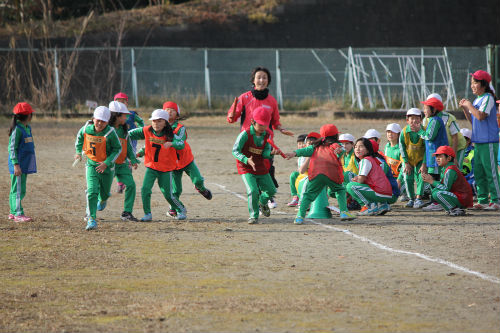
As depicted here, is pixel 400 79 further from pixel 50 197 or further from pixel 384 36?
pixel 50 197

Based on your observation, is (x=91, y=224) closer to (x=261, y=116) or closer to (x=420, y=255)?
(x=261, y=116)

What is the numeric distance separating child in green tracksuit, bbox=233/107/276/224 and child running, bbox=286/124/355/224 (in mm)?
486

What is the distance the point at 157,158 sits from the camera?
11.8m

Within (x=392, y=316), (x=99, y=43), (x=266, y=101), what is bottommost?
(x=392, y=316)

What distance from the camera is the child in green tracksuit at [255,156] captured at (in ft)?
36.9

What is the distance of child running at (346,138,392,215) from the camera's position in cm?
1205

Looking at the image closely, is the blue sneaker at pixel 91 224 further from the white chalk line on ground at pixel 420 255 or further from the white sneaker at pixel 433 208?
the white sneaker at pixel 433 208

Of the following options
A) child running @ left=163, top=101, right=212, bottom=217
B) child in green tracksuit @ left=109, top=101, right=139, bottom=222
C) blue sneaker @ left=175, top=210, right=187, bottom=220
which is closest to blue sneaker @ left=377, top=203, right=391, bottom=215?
child running @ left=163, top=101, right=212, bottom=217

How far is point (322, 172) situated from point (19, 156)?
13.9ft

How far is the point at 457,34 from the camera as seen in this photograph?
136 ft

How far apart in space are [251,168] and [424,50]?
980 inches

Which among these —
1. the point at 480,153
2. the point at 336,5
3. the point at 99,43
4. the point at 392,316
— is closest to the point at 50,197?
the point at 480,153

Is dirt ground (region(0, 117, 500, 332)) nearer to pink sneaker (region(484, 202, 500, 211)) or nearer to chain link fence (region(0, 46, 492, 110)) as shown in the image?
pink sneaker (region(484, 202, 500, 211))

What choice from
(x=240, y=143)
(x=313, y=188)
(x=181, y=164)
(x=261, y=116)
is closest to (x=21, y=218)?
(x=181, y=164)
